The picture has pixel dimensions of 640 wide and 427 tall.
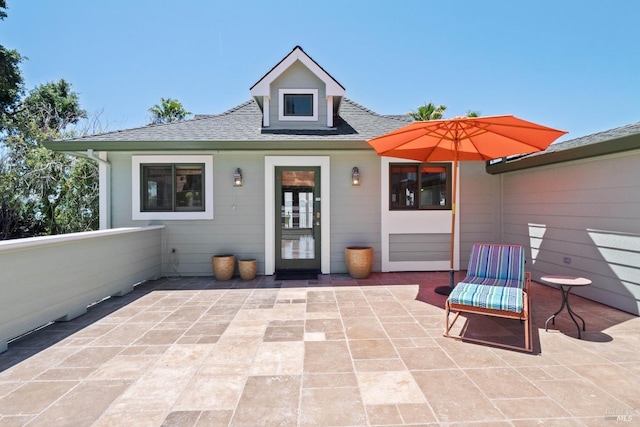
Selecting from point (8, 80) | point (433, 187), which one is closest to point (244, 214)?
point (433, 187)

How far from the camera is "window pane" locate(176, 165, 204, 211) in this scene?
20.6 ft

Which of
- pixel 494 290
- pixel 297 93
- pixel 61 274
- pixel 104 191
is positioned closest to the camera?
pixel 494 290

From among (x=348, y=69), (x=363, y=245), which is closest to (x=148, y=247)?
(x=363, y=245)

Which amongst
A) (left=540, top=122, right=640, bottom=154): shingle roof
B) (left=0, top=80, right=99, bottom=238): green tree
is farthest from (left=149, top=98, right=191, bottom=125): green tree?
(left=540, top=122, right=640, bottom=154): shingle roof

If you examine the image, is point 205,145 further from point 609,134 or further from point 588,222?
point 609,134

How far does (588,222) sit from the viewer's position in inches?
185

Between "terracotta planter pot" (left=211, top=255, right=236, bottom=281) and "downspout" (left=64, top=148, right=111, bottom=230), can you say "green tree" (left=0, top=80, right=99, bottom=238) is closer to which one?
"downspout" (left=64, top=148, right=111, bottom=230)

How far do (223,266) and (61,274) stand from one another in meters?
2.52

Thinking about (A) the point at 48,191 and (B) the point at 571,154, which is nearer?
(B) the point at 571,154

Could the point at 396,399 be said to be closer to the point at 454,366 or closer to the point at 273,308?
the point at 454,366

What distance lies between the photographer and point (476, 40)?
30.4 ft

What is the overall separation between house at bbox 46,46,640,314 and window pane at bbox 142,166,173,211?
21mm

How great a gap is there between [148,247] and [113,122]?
1124cm

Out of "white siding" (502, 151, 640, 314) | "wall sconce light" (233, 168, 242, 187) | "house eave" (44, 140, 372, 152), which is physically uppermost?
"house eave" (44, 140, 372, 152)
